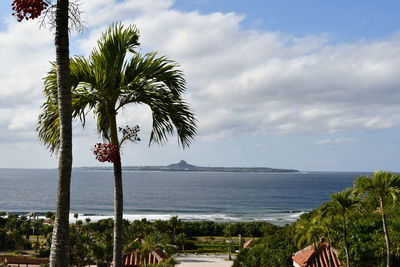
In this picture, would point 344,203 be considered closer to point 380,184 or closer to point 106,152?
point 380,184

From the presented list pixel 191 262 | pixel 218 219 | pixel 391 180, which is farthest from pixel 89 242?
pixel 218 219

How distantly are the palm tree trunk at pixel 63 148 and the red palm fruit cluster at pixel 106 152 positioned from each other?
119 cm

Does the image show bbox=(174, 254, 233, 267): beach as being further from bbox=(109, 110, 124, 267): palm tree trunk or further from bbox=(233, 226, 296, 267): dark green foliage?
bbox=(109, 110, 124, 267): palm tree trunk

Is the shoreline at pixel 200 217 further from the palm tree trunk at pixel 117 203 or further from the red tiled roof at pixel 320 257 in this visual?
the palm tree trunk at pixel 117 203

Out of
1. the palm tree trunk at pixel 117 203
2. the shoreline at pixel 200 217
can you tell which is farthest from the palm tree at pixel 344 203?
the shoreline at pixel 200 217

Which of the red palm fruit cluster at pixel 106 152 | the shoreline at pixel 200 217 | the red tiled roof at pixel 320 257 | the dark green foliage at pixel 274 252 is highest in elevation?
the red palm fruit cluster at pixel 106 152

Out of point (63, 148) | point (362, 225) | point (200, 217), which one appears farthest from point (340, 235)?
point (200, 217)

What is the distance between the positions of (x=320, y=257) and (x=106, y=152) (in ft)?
43.2

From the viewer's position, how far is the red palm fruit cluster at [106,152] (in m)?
5.36

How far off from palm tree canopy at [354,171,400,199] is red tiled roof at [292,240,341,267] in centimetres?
463

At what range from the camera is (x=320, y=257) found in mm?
15969

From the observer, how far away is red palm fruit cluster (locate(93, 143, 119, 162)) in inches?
211

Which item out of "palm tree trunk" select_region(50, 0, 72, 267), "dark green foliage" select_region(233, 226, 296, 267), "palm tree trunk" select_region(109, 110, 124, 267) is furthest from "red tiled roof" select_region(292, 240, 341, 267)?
"palm tree trunk" select_region(50, 0, 72, 267)

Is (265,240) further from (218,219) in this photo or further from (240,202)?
(240,202)
